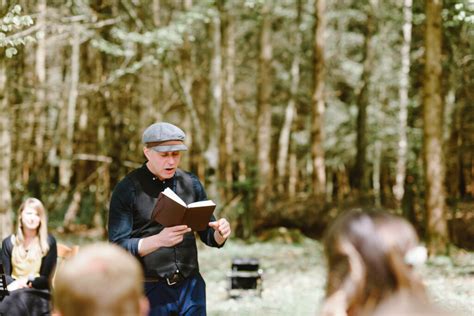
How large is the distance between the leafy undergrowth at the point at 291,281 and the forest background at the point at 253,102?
1749 mm

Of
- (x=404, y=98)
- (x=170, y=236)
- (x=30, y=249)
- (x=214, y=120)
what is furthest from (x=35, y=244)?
(x=404, y=98)

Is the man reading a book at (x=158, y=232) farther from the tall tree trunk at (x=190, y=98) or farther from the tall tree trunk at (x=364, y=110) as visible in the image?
the tall tree trunk at (x=364, y=110)

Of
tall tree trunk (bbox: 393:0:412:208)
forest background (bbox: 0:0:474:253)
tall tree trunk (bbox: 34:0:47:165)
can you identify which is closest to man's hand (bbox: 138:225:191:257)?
forest background (bbox: 0:0:474:253)

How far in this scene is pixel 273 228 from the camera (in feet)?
73.8

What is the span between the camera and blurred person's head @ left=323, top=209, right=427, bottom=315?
2566 mm

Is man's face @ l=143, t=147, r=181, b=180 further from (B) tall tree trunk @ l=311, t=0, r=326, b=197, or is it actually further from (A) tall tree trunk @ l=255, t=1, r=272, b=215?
(A) tall tree trunk @ l=255, t=1, r=272, b=215

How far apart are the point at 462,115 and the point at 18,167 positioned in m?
17.1

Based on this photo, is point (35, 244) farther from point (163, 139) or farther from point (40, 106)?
point (40, 106)

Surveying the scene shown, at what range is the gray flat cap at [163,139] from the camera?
4934 millimetres

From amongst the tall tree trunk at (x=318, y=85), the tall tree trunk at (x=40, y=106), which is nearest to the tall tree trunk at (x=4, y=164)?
the tall tree trunk at (x=318, y=85)

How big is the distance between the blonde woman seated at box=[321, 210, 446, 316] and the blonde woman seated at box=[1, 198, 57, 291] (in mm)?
5274

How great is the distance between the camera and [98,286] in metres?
2.32

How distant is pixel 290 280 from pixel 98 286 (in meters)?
11.7

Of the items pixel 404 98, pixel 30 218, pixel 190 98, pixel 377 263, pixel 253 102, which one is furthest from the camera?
pixel 253 102
